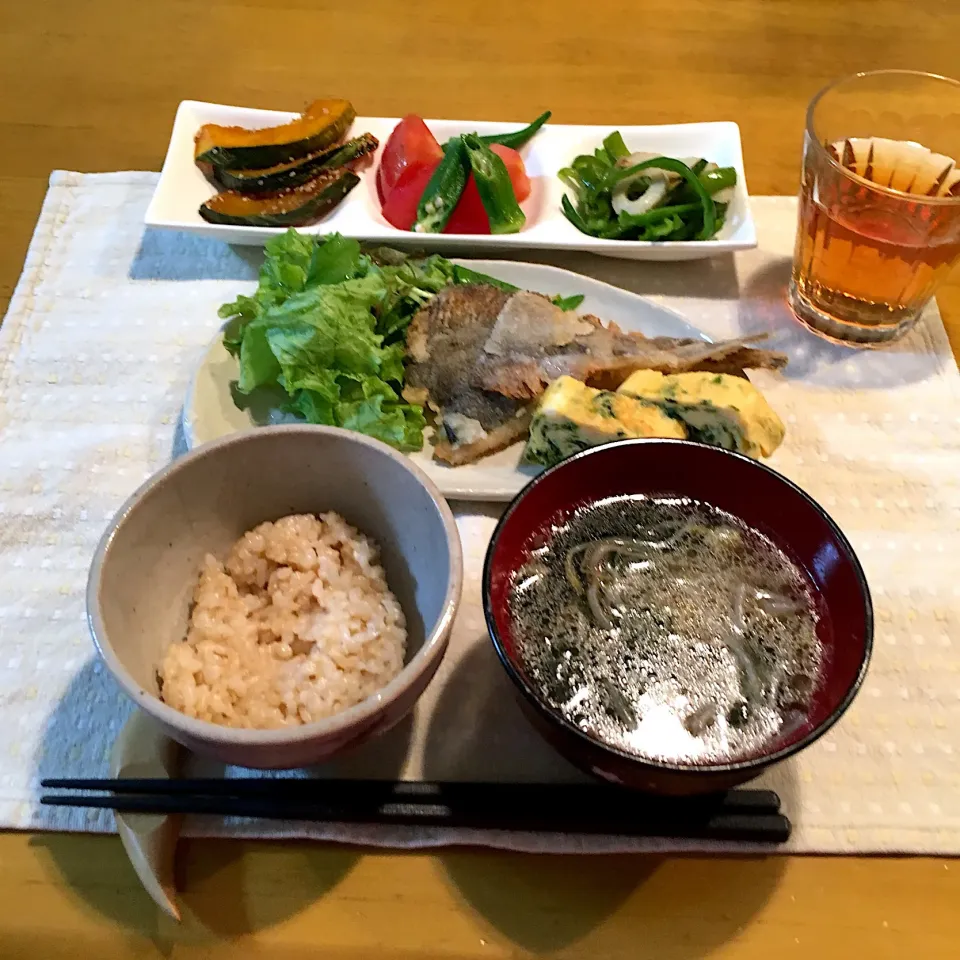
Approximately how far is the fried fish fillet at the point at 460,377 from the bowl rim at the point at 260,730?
303mm

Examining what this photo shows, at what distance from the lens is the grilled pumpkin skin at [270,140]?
63.5 inches

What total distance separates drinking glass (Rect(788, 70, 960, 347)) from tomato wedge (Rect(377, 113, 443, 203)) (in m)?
0.68

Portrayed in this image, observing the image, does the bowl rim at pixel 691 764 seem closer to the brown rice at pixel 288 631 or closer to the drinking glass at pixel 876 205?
the brown rice at pixel 288 631

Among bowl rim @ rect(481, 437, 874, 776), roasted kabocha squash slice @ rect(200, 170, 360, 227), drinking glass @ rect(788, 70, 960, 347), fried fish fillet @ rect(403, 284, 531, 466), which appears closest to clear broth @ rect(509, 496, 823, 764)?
bowl rim @ rect(481, 437, 874, 776)

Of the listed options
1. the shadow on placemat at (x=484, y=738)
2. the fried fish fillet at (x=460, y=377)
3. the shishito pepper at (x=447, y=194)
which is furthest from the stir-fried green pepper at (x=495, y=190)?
→ the shadow on placemat at (x=484, y=738)

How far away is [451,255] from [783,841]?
42.3 inches

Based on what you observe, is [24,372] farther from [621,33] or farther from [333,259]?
[621,33]

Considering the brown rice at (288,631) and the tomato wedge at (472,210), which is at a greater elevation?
the tomato wedge at (472,210)

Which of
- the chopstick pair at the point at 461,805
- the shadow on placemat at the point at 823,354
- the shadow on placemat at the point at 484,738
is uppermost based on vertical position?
the shadow on placemat at the point at 823,354

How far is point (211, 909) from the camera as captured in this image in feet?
2.89

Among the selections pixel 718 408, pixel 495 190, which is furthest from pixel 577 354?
pixel 495 190

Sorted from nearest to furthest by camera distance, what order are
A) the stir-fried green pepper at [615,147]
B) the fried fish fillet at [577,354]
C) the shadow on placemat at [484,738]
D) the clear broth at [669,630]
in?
1. the clear broth at [669,630]
2. the shadow on placemat at [484,738]
3. the fried fish fillet at [577,354]
4. the stir-fried green pepper at [615,147]

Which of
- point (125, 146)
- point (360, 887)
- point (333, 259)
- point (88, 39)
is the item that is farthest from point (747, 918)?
point (88, 39)

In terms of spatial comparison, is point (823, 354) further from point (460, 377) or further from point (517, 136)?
point (517, 136)
